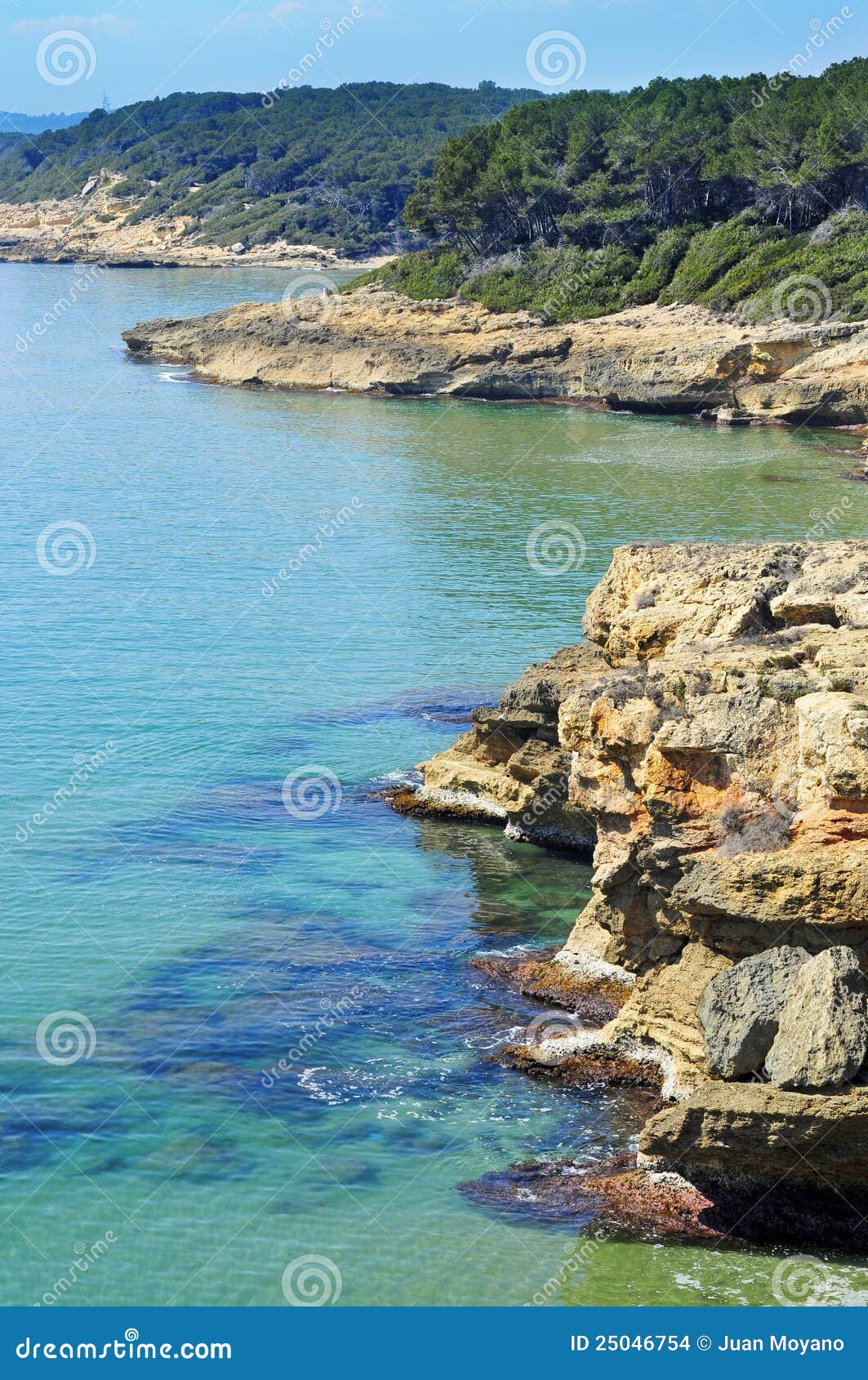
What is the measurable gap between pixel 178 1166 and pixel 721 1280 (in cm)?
550

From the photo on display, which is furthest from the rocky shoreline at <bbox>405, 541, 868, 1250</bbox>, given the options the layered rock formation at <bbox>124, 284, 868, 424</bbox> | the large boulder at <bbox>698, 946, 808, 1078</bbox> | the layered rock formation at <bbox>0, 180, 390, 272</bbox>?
the layered rock formation at <bbox>0, 180, 390, 272</bbox>

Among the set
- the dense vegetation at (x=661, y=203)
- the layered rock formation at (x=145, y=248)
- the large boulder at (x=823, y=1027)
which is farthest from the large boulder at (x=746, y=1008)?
the layered rock formation at (x=145, y=248)

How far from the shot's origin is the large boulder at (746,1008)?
46.3 ft

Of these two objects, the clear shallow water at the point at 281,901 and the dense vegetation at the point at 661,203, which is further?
the dense vegetation at the point at 661,203

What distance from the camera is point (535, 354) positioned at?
7831 cm

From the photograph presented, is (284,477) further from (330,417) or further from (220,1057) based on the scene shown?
(220,1057)

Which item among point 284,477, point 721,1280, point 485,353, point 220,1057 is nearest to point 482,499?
point 284,477

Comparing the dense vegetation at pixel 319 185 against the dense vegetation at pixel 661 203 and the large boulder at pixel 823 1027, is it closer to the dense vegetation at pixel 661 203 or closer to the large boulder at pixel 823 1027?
the dense vegetation at pixel 661 203

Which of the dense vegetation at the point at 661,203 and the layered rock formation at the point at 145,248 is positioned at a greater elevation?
the layered rock formation at the point at 145,248

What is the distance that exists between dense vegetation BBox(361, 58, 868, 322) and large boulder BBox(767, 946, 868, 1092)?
61127 mm

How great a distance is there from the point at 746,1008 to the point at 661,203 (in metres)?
83.0

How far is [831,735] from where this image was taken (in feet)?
48.0

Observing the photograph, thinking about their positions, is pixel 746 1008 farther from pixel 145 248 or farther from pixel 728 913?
pixel 145 248

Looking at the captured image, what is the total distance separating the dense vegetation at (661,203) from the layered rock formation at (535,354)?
3.07 metres
